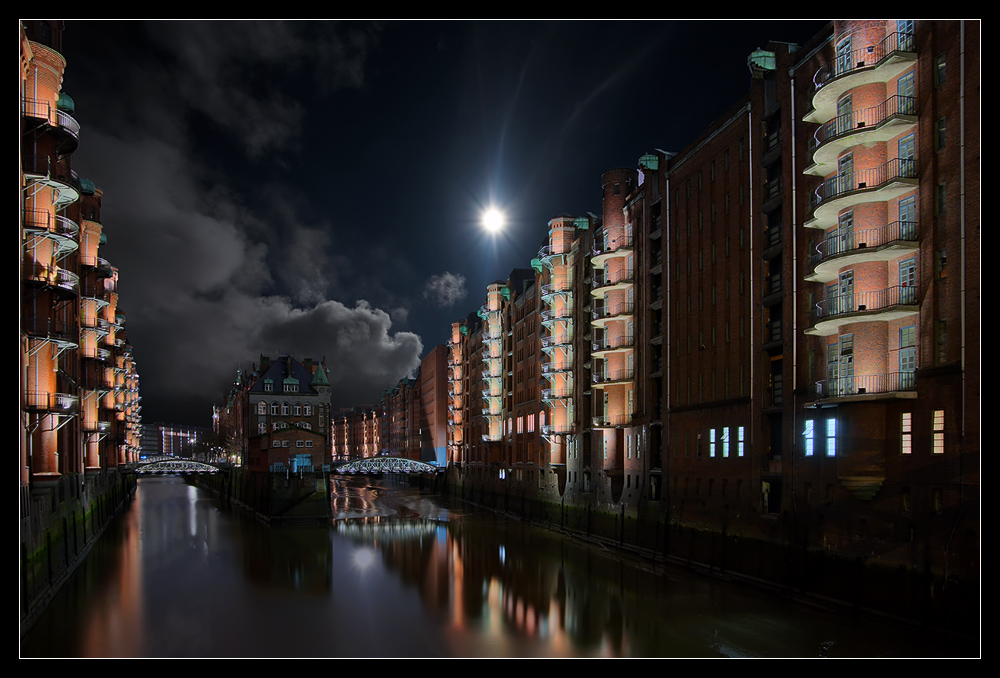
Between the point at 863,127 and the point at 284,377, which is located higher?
the point at 863,127

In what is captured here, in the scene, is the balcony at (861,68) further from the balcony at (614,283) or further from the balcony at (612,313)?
the balcony at (612,313)

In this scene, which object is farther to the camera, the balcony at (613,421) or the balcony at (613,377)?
the balcony at (613,377)

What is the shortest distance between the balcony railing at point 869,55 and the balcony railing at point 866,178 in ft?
10.1

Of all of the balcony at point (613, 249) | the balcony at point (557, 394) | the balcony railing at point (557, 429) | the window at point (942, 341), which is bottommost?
the balcony railing at point (557, 429)

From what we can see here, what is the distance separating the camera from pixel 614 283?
46.5 metres

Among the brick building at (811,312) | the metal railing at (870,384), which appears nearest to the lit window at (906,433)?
the brick building at (811,312)

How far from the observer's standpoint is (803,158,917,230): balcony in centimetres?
2392

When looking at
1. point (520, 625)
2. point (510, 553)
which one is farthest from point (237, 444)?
point (520, 625)

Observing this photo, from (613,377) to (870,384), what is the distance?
74.6 feet

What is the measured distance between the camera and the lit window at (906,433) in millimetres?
23375

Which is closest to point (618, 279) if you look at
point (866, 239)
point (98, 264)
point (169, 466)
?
point (866, 239)

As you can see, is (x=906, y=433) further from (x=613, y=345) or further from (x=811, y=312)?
(x=613, y=345)

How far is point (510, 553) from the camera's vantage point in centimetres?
4494

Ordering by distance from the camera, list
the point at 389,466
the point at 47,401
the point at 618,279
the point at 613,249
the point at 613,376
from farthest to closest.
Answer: the point at 389,466, the point at 613,376, the point at 618,279, the point at 613,249, the point at 47,401
